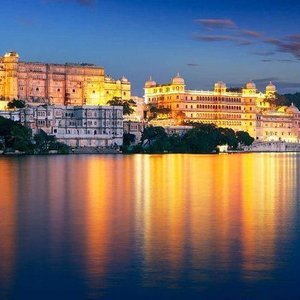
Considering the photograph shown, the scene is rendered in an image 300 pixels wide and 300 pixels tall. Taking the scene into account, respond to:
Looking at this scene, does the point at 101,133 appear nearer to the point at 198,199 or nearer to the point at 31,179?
the point at 31,179

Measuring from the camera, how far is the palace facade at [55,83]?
81.5m

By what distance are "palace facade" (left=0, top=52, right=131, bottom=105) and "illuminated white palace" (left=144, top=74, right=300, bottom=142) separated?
923 cm

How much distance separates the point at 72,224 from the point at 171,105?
81.8 metres

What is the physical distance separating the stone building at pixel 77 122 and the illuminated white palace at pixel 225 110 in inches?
625

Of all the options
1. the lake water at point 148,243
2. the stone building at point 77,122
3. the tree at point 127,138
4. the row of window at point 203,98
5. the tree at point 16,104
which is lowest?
the lake water at point 148,243

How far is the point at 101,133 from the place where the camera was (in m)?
78.5

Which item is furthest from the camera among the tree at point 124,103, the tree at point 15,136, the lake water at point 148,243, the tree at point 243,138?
the tree at point 243,138

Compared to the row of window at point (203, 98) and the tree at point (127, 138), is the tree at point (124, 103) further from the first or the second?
the row of window at point (203, 98)

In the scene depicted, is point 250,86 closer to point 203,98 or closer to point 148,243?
point 203,98

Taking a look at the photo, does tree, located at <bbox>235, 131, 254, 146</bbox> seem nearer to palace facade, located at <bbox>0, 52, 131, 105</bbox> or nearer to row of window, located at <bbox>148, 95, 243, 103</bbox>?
row of window, located at <bbox>148, 95, 243, 103</bbox>

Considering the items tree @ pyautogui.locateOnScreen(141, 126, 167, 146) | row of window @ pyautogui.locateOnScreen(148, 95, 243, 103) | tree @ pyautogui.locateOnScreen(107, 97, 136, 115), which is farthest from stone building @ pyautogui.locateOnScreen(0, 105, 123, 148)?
row of window @ pyautogui.locateOnScreen(148, 95, 243, 103)

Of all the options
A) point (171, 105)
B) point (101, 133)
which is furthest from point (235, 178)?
point (171, 105)

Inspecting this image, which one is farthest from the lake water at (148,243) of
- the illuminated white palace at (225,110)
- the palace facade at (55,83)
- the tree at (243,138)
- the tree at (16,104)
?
the illuminated white palace at (225,110)

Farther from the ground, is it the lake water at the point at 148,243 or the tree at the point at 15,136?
the tree at the point at 15,136
